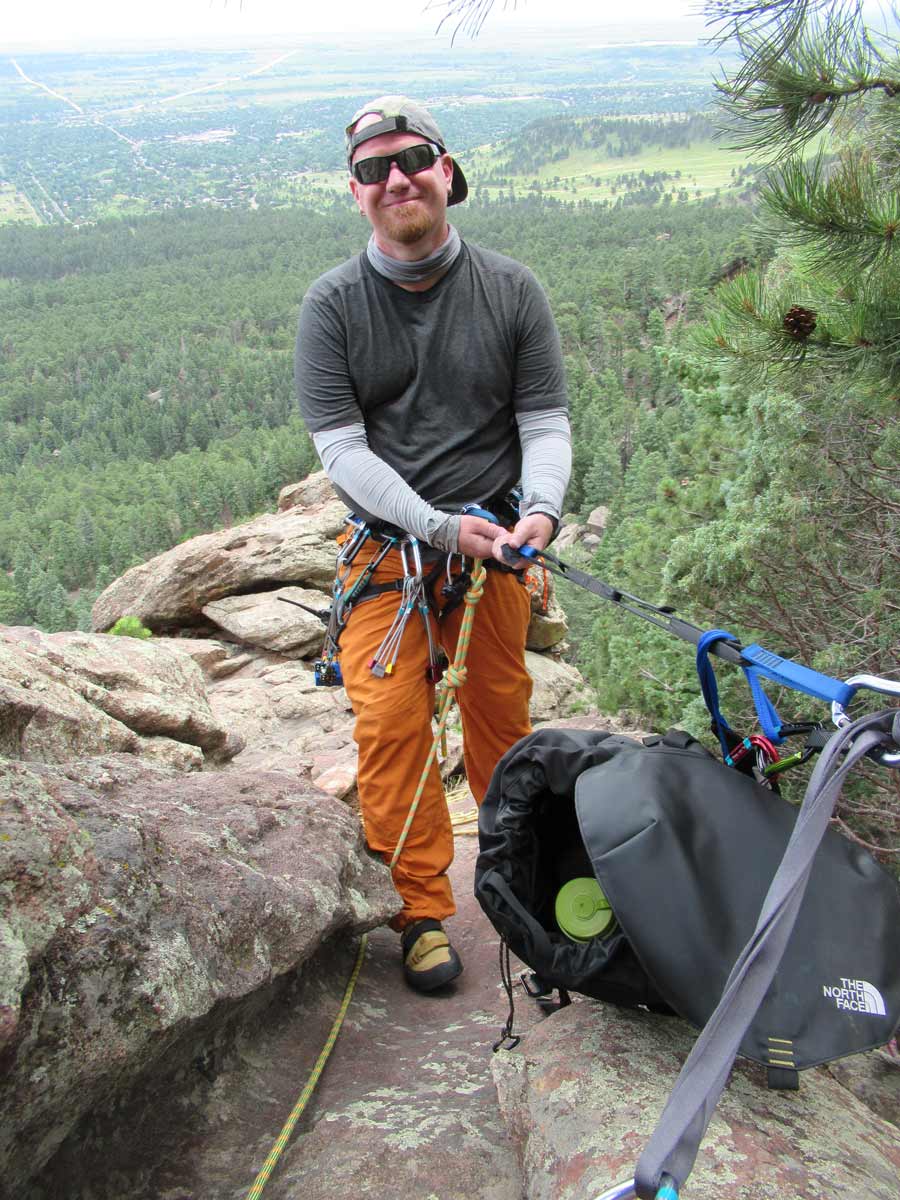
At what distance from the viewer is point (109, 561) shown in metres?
80.7

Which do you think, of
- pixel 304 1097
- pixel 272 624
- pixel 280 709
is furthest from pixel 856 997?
pixel 272 624

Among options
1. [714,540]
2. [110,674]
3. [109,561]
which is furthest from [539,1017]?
[109,561]

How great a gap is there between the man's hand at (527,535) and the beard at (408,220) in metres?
1.02

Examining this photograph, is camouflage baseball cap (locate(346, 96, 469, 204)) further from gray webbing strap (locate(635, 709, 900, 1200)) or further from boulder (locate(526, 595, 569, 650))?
boulder (locate(526, 595, 569, 650))

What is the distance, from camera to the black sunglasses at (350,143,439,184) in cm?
293

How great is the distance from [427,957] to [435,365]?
2.07 metres

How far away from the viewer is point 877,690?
166cm

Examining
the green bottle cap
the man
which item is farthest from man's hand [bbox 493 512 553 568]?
the green bottle cap

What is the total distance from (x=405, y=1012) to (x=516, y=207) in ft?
617

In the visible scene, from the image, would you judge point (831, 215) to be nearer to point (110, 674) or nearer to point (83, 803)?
point (83, 803)

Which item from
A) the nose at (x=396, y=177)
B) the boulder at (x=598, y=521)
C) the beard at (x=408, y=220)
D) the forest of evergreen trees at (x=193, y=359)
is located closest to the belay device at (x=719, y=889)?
the beard at (x=408, y=220)

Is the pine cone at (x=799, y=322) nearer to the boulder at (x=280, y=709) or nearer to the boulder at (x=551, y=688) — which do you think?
the boulder at (x=280, y=709)

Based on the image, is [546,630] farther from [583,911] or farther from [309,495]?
[583,911]

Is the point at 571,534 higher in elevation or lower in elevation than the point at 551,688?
lower
